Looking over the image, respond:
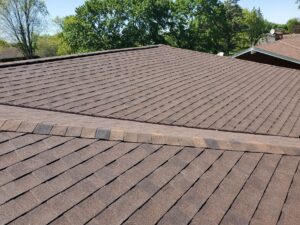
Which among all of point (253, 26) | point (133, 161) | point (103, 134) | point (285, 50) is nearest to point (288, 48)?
point (285, 50)

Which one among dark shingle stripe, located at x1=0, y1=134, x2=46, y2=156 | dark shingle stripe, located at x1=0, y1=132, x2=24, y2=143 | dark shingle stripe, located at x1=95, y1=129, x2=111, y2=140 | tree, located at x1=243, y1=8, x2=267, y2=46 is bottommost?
tree, located at x1=243, y1=8, x2=267, y2=46

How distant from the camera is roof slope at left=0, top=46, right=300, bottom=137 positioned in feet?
25.5

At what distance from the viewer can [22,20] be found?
184 feet

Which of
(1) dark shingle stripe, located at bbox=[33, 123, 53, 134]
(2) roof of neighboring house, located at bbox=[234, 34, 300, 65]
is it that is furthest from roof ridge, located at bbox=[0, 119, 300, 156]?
(2) roof of neighboring house, located at bbox=[234, 34, 300, 65]

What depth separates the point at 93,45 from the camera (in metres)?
40.2

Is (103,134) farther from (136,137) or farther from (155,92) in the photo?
(155,92)

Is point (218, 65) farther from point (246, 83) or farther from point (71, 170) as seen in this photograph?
point (71, 170)

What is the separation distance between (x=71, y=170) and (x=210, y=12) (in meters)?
44.2

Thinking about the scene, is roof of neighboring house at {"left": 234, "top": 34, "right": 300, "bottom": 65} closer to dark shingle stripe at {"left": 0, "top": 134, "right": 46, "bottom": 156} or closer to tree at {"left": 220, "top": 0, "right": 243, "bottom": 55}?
dark shingle stripe at {"left": 0, "top": 134, "right": 46, "bottom": 156}

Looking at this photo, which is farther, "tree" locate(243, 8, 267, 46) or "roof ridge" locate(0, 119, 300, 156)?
"tree" locate(243, 8, 267, 46)

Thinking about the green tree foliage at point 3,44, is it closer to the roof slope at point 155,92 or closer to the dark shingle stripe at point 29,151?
the roof slope at point 155,92

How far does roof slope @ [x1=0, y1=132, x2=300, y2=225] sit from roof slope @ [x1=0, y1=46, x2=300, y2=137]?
2.77 meters

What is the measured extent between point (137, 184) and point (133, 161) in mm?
543

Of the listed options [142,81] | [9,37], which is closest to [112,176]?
[142,81]
